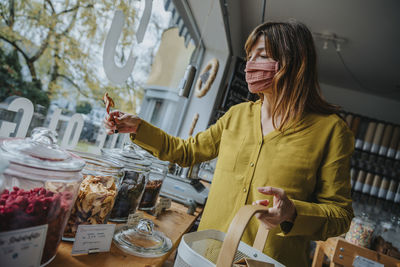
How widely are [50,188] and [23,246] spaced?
115 mm

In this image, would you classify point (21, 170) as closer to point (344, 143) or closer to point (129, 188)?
point (129, 188)

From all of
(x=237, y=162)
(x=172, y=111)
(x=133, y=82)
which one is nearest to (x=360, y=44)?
(x=172, y=111)

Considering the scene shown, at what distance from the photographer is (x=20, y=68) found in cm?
117

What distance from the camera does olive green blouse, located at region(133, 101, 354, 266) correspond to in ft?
3.33

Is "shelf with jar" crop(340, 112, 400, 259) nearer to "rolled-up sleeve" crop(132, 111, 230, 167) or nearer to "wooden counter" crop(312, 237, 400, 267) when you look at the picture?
"wooden counter" crop(312, 237, 400, 267)

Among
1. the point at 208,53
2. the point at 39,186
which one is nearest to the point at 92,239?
the point at 39,186

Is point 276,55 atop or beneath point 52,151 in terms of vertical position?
atop

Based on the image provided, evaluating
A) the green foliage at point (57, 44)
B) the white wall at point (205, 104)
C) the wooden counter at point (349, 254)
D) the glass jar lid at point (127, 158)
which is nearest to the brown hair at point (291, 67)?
the glass jar lid at point (127, 158)

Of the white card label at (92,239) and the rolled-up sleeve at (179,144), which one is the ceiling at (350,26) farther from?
the white card label at (92,239)

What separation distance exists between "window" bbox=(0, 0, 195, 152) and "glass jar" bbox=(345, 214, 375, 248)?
244 cm

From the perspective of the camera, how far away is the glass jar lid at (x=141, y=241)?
0.76 meters

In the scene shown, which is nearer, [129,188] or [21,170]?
[21,170]

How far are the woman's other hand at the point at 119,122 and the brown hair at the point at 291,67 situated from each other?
57cm

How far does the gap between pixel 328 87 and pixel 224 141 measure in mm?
4864
